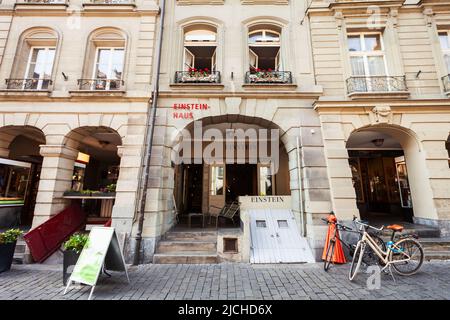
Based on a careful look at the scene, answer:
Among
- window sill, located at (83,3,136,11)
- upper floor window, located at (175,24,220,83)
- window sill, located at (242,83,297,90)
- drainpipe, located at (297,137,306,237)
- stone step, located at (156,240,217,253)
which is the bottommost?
stone step, located at (156,240,217,253)

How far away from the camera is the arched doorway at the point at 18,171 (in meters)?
7.64

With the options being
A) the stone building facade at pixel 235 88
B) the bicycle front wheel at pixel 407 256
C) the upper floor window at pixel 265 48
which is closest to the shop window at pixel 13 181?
the stone building facade at pixel 235 88

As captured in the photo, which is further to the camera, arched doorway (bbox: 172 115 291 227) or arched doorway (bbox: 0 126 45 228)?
arched doorway (bbox: 172 115 291 227)

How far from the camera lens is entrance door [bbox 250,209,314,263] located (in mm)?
5852

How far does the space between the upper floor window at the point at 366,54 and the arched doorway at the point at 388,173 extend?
89.5 inches

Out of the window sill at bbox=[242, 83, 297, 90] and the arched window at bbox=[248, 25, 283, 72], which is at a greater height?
the arched window at bbox=[248, 25, 283, 72]

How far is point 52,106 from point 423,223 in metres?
13.2

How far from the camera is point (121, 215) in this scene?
6.21 meters

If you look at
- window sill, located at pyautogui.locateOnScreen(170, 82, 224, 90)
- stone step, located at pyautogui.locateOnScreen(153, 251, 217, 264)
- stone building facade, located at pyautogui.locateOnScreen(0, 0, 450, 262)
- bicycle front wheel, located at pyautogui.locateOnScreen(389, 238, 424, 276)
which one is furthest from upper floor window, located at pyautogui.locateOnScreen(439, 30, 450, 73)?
stone step, located at pyautogui.locateOnScreen(153, 251, 217, 264)

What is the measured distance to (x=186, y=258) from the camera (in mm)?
5676

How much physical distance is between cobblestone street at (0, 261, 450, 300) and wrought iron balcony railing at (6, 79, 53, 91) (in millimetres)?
6129

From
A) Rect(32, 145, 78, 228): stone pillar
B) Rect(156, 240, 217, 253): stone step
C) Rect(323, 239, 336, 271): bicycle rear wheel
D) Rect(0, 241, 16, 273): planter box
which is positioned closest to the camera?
Rect(0, 241, 16, 273): planter box

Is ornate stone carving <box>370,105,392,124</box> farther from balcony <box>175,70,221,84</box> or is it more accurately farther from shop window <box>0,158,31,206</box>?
shop window <box>0,158,31,206</box>
